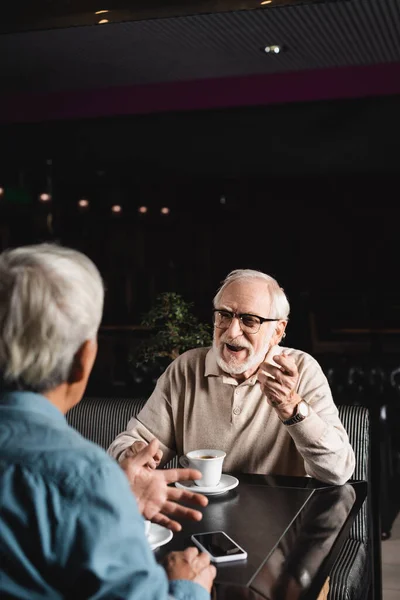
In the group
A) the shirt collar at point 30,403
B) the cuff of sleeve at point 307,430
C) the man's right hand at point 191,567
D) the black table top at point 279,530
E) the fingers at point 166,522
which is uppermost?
the shirt collar at point 30,403

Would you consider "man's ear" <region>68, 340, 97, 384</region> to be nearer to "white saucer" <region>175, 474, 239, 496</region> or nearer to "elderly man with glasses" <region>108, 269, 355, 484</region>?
"white saucer" <region>175, 474, 239, 496</region>

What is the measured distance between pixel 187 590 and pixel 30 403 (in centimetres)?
42

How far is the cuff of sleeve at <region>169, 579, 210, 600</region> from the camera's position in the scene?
119 centimetres

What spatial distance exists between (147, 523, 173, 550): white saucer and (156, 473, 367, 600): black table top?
0.6 inches

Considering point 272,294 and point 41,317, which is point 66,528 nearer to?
point 41,317

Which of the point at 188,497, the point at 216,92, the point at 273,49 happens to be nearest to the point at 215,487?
the point at 188,497

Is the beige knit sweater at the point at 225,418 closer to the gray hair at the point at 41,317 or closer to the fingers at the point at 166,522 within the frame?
the fingers at the point at 166,522

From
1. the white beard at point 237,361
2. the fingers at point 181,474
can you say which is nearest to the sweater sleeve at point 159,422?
the white beard at point 237,361

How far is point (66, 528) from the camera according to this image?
1.00m

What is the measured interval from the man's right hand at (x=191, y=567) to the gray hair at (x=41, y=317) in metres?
0.43

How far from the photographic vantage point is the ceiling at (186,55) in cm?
388

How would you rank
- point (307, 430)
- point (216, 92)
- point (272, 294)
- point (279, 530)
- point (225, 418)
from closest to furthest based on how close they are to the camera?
point (279, 530)
point (307, 430)
point (225, 418)
point (272, 294)
point (216, 92)

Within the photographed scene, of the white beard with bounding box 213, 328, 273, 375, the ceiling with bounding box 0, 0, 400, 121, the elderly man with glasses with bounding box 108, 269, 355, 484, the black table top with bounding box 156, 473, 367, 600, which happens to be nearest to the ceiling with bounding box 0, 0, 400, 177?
the ceiling with bounding box 0, 0, 400, 121

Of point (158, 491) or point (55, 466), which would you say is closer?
point (55, 466)
